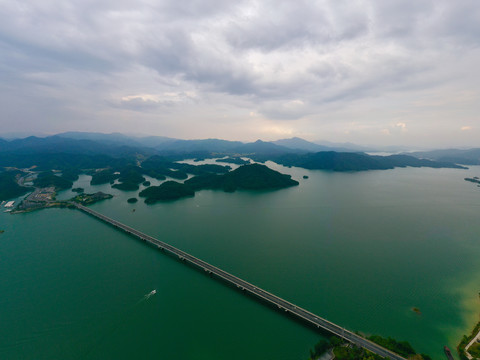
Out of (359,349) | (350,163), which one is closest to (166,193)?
(359,349)

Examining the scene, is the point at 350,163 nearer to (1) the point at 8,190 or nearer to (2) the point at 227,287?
(2) the point at 227,287

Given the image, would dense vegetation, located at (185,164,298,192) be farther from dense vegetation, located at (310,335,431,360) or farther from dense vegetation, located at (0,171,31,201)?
dense vegetation, located at (310,335,431,360)

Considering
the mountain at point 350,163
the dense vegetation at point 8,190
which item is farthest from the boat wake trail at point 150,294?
the mountain at point 350,163

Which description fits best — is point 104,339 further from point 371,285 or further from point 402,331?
point 371,285

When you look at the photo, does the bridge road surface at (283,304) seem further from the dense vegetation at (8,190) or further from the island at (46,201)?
the dense vegetation at (8,190)

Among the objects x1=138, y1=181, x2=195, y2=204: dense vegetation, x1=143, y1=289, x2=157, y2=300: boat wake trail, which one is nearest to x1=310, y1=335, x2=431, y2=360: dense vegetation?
x1=143, y1=289, x2=157, y2=300: boat wake trail
